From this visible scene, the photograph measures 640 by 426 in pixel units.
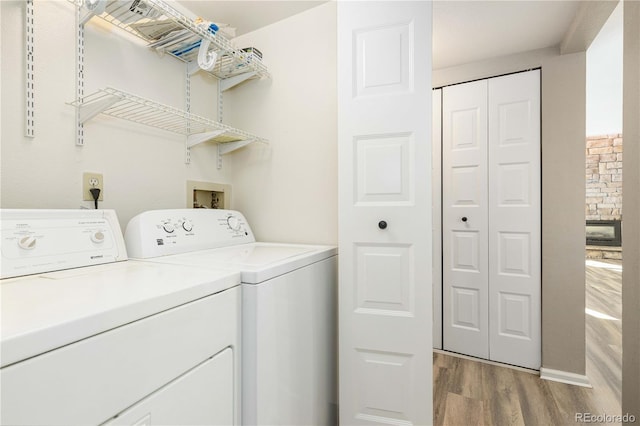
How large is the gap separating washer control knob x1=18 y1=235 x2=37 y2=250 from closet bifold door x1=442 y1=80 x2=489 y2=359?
8.31 feet

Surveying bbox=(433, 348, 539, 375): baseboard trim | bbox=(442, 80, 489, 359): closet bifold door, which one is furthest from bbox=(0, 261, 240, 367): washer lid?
bbox=(433, 348, 539, 375): baseboard trim

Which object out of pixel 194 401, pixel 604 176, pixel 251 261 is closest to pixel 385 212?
pixel 251 261

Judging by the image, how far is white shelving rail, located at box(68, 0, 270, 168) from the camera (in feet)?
3.89

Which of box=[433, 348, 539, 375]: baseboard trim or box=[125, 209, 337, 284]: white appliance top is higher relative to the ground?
box=[125, 209, 337, 284]: white appliance top

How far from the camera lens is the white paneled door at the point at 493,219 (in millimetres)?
2256

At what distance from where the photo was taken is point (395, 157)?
1346 millimetres

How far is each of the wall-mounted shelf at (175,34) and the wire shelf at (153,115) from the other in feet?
1.04

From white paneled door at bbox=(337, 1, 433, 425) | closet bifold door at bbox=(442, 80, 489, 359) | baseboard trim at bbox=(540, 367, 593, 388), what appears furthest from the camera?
closet bifold door at bbox=(442, 80, 489, 359)

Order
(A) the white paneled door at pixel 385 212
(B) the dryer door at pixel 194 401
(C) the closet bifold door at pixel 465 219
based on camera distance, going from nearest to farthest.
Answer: (B) the dryer door at pixel 194 401, (A) the white paneled door at pixel 385 212, (C) the closet bifold door at pixel 465 219

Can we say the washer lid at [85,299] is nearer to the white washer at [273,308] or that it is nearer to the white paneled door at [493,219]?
the white washer at [273,308]

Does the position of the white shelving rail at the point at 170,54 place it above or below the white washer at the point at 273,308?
above

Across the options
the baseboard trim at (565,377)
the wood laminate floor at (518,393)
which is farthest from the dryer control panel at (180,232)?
the baseboard trim at (565,377)

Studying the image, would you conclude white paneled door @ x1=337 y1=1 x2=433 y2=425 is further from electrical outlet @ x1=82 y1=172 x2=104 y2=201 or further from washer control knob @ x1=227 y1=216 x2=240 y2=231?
electrical outlet @ x1=82 y1=172 x2=104 y2=201

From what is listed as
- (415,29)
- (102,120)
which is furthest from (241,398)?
(415,29)
